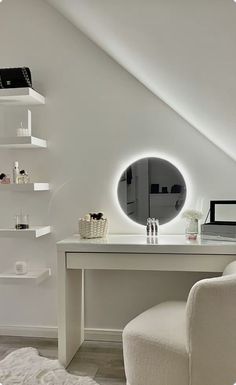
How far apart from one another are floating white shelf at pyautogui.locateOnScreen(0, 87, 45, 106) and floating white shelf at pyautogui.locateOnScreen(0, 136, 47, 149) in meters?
0.27

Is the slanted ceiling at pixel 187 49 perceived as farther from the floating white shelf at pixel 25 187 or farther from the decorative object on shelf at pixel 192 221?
the floating white shelf at pixel 25 187

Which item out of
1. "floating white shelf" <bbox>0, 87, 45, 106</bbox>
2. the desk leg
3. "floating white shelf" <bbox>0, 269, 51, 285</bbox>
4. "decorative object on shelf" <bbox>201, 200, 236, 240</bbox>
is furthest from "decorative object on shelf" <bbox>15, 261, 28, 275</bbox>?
"decorative object on shelf" <bbox>201, 200, 236, 240</bbox>

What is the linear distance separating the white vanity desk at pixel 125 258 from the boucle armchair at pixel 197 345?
0.48 m

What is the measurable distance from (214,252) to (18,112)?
1718 mm

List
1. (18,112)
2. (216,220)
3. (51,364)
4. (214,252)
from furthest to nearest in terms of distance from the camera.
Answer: (18,112) → (216,220) → (51,364) → (214,252)

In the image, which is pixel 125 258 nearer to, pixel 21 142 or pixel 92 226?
pixel 92 226

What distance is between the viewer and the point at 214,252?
2.30 m

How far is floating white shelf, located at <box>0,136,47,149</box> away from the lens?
271 centimetres

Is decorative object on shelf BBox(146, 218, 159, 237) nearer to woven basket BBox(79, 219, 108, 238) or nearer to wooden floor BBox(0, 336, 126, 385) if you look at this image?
woven basket BBox(79, 219, 108, 238)

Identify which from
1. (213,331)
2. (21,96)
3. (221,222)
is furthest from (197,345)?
(21,96)

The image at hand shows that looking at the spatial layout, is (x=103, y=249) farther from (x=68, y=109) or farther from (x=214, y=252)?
(x=68, y=109)

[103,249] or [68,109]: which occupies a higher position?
[68,109]

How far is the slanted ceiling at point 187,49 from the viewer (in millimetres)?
1021

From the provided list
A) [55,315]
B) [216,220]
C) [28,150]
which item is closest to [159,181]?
[216,220]
